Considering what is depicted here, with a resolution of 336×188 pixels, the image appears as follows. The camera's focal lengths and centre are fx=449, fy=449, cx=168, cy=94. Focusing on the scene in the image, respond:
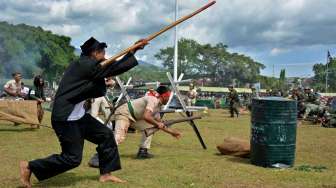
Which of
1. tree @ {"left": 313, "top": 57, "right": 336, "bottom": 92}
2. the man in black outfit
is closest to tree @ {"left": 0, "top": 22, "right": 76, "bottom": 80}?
tree @ {"left": 313, "top": 57, "right": 336, "bottom": 92}

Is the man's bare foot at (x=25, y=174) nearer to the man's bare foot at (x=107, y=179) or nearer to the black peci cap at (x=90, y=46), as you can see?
the man's bare foot at (x=107, y=179)

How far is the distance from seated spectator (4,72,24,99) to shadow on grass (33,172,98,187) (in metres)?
7.86

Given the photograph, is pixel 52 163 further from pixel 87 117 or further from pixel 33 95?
pixel 33 95

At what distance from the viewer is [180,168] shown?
24.7 feet

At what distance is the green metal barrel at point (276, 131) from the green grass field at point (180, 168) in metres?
0.27

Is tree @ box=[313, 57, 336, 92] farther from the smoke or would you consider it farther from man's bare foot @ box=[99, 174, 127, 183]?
the smoke

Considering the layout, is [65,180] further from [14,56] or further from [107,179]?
[14,56]

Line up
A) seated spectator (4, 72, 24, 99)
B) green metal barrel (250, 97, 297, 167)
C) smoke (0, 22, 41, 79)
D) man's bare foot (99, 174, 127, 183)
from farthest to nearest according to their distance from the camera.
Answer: smoke (0, 22, 41, 79) → seated spectator (4, 72, 24, 99) → green metal barrel (250, 97, 297, 167) → man's bare foot (99, 174, 127, 183)

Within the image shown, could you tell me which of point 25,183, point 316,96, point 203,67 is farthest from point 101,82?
point 203,67

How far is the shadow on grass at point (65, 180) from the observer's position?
619 centimetres

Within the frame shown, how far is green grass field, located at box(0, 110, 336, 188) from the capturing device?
6426 millimetres

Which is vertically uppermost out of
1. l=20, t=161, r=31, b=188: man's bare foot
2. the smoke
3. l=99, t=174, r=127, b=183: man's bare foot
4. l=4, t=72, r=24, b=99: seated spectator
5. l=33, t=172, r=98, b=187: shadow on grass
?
the smoke

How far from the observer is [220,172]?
284 inches

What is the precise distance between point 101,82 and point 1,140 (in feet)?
20.1
